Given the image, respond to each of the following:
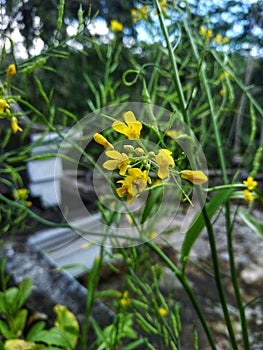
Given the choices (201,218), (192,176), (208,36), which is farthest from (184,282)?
(208,36)

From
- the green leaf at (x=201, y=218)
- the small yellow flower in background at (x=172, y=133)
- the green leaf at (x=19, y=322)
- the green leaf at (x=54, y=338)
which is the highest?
the small yellow flower in background at (x=172, y=133)

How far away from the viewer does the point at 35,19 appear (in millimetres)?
545

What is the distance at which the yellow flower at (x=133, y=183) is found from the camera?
0.52ft

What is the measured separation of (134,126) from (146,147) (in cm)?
2

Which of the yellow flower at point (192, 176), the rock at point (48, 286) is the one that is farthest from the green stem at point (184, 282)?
the rock at point (48, 286)

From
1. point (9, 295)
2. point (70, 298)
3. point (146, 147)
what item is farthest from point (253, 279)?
point (146, 147)

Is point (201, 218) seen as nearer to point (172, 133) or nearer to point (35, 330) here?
point (172, 133)

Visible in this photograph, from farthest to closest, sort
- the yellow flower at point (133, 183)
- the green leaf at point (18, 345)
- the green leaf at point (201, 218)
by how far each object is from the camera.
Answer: the green leaf at point (18, 345) → the green leaf at point (201, 218) → the yellow flower at point (133, 183)

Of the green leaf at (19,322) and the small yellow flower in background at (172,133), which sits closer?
the small yellow flower in background at (172,133)

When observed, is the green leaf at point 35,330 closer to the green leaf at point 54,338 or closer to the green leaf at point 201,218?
the green leaf at point 54,338

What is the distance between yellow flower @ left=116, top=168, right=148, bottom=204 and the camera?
0.52 ft

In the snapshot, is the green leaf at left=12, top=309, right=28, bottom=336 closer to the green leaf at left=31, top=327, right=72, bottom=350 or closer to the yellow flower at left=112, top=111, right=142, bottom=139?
the green leaf at left=31, top=327, right=72, bottom=350

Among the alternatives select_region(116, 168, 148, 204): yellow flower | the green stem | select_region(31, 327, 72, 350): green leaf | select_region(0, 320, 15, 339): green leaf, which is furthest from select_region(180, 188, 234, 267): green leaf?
select_region(0, 320, 15, 339): green leaf

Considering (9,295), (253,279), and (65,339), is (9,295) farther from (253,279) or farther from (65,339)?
(253,279)
